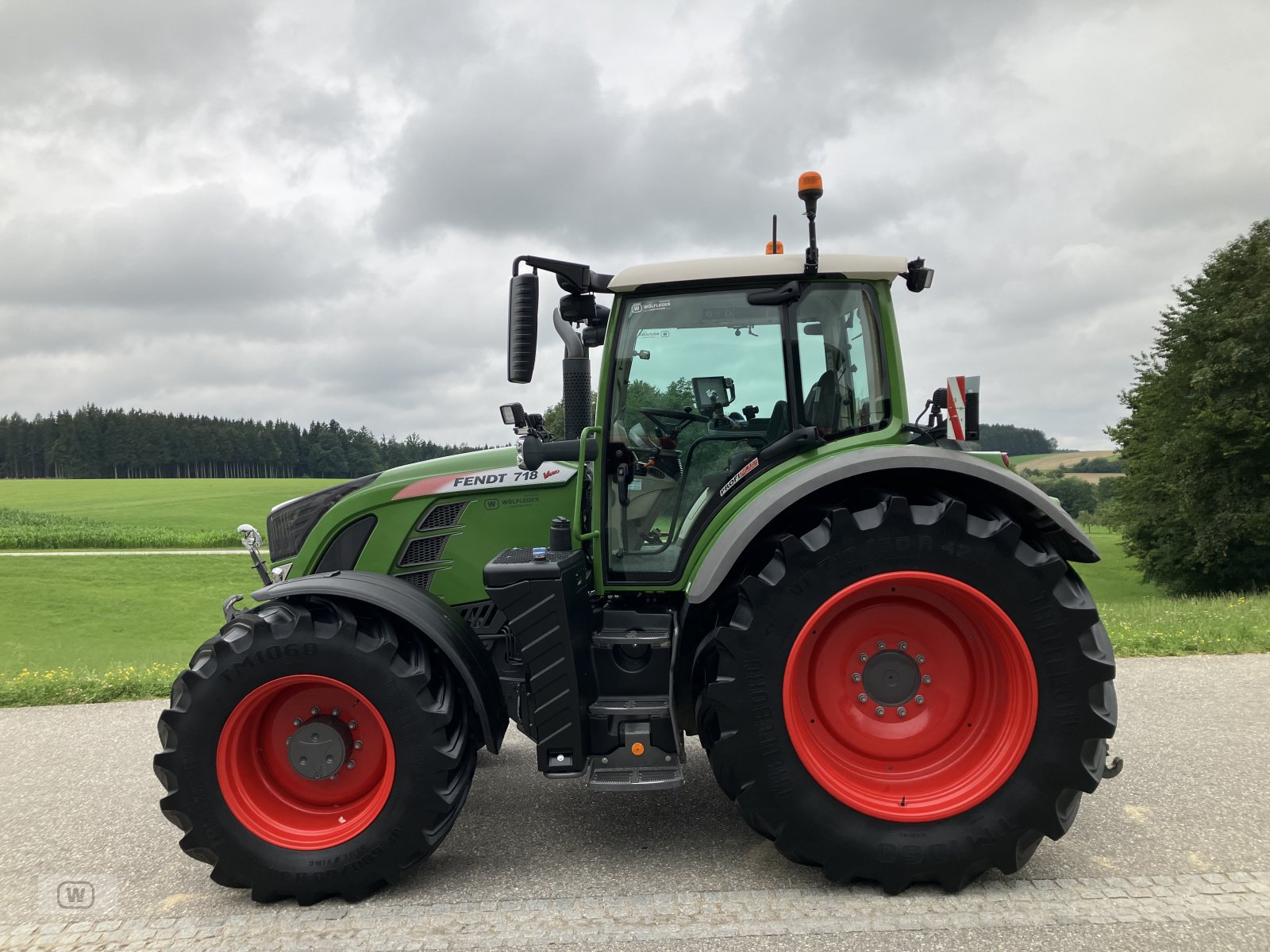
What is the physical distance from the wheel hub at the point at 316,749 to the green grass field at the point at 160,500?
27.6 m

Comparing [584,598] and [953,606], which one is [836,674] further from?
[584,598]

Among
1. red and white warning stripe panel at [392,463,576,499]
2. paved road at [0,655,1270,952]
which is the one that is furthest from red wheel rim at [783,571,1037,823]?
red and white warning stripe panel at [392,463,576,499]

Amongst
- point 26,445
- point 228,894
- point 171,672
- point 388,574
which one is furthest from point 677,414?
point 26,445

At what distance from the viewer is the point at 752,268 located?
3.32 m

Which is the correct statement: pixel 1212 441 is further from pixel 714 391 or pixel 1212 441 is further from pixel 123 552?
pixel 123 552

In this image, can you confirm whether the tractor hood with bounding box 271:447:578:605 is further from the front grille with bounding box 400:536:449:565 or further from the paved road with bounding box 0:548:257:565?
the paved road with bounding box 0:548:257:565

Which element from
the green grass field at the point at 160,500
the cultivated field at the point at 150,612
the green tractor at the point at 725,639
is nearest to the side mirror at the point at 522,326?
the green tractor at the point at 725,639

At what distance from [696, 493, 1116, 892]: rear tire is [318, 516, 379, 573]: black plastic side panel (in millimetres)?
1862

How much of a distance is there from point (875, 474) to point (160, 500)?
5001 centimetres

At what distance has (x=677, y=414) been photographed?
11.2ft

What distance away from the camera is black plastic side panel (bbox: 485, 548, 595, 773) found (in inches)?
125

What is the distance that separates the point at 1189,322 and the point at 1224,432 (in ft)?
12.2

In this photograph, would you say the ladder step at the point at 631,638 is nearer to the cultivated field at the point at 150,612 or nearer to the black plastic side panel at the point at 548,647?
the black plastic side panel at the point at 548,647

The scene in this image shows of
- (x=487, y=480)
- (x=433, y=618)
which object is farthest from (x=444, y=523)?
(x=433, y=618)
